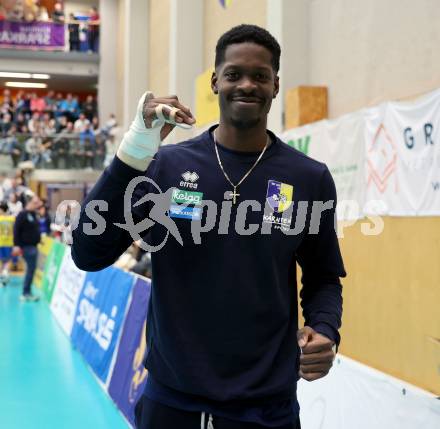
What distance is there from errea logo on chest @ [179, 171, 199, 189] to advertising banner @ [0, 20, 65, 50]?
27.8 meters

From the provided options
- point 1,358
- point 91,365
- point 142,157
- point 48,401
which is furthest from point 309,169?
point 1,358

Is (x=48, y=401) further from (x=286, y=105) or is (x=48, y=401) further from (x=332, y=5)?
(x=332, y=5)

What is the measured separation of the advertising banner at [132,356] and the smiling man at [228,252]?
3311 millimetres

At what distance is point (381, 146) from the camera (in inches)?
275

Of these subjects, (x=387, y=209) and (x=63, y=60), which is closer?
(x=387, y=209)

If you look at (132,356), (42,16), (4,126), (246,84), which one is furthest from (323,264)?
(42,16)

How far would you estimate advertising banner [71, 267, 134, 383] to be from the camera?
6.37 m

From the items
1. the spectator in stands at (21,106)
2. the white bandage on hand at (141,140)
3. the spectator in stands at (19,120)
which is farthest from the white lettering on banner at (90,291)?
the spectator in stands at (21,106)

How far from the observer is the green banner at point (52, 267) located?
12242mm

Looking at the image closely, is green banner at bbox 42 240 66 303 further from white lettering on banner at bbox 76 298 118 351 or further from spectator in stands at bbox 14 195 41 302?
white lettering on banner at bbox 76 298 118 351

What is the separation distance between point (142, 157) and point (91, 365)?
19.7 ft

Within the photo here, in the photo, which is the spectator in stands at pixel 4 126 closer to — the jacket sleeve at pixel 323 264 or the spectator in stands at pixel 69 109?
the spectator in stands at pixel 69 109

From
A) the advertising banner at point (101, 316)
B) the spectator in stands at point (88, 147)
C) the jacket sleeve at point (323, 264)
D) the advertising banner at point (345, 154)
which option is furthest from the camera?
the spectator in stands at point (88, 147)

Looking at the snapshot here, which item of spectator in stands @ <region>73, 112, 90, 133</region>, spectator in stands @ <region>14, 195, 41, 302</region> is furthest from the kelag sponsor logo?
spectator in stands @ <region>73, 112, 90, 133</region>
